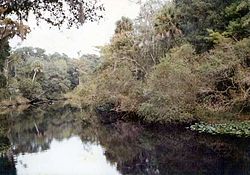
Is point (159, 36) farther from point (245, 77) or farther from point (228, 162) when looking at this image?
point (228, 162)

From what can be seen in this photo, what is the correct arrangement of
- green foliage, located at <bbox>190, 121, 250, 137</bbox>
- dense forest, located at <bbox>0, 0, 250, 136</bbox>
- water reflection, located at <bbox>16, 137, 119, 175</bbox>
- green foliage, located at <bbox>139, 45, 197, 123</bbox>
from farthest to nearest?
1. green foliage, located at <bbox>139, 45, 197, 123</bbox>
2. dense forest, located at <bbox>0, 0, 250, 136</bbox>
3. green foliage, located at <bbox>190, 121, 250, 137</bbox>
4. water reflection, located at <bbox>16, 137, 119, 175</bbox>

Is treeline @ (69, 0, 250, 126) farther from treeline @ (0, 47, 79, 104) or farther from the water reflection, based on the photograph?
treeline @ (0, 47, 79, 104)

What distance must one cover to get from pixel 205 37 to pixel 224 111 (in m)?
5.92

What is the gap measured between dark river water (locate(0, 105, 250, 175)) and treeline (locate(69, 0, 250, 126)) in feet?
6.63

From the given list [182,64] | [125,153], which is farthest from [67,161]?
[182,64]

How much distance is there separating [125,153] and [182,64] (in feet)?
24.6

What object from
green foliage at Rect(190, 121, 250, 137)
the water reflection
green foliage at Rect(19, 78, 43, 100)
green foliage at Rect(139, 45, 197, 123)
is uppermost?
green foliage at Rect(19, 78, 43, 100)

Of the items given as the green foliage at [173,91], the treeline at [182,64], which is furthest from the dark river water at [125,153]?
the treeline at [182,64]

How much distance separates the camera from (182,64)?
23.8 meters

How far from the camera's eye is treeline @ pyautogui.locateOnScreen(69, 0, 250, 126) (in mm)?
21891

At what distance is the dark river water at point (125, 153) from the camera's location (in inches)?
580

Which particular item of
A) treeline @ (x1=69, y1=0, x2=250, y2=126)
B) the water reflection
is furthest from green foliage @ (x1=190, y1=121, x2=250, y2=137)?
the water reflection

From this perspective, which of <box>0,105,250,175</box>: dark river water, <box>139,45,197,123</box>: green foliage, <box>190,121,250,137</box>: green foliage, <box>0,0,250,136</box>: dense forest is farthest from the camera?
<box>139,45,197,123</box>: green foliage

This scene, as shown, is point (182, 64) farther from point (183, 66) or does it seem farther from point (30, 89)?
point (30, 89)
